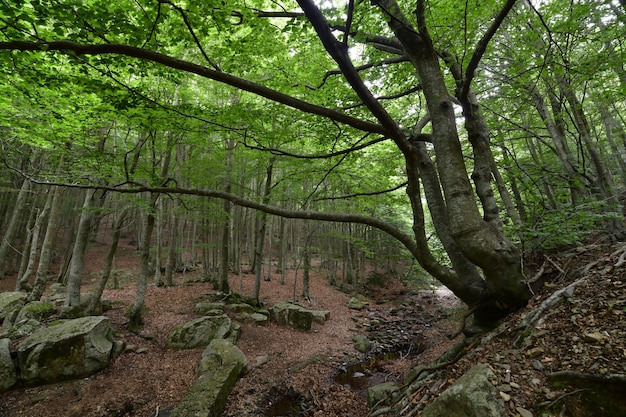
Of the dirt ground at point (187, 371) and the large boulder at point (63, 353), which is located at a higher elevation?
the large boulder at point (63, 353)

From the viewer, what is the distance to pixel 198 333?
8195mm

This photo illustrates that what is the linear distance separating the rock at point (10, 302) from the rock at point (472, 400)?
12338 millimetres

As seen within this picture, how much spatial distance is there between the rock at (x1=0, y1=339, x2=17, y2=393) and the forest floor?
0.20m

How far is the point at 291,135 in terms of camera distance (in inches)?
291

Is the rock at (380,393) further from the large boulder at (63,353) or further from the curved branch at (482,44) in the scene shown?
the large boulder at (63,353)

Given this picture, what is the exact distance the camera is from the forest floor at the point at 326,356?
2602 mm

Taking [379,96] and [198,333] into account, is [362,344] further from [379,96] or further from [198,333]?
[379,96]

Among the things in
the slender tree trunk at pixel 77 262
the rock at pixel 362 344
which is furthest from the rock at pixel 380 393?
the slender tree trunk at pixel 77 262

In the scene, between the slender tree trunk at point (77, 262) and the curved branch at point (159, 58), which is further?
the slender tree trunk at point (77, 262)

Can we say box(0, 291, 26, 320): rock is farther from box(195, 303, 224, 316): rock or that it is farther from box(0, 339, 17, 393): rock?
box(195, 303, 224, 316): rock

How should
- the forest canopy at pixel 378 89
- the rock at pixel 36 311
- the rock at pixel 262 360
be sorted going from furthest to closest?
the rock at pixel 36 311
the rock at pixel 262 360
the forest canopy at pixel 378 89

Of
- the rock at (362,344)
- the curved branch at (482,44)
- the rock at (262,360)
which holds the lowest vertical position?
the rock at (362,344)

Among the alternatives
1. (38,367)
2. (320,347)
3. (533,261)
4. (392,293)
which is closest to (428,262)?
(533,261)

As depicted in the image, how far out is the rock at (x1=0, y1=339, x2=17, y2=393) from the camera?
561 cm
